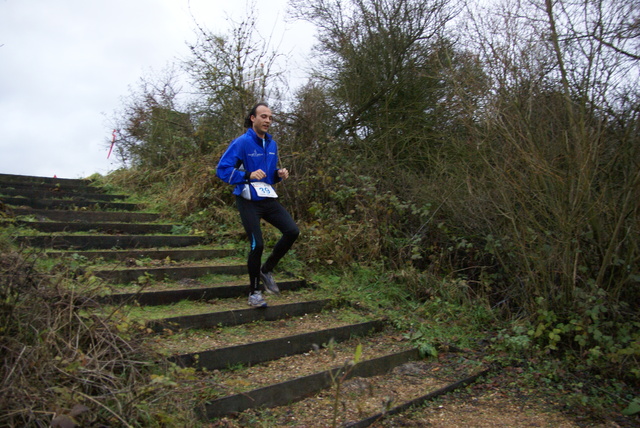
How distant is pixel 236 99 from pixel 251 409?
6420mm

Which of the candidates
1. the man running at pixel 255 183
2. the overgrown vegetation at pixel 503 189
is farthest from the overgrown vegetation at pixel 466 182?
the man running at pixel 255 183

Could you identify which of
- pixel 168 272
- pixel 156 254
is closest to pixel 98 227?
pixel 156 254

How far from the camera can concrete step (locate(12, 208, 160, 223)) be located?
6.41 metres

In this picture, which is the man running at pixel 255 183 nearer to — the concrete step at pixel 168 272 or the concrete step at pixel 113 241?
the concrete step at pixel 168 272

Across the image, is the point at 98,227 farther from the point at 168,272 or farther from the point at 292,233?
the point at 292,233

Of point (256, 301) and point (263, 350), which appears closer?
point (263, 350)

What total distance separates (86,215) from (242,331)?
378cm

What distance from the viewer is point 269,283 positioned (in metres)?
5.23

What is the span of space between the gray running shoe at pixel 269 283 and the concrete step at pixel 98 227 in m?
2.45

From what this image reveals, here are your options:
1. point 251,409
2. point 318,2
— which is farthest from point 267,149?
point 318,2

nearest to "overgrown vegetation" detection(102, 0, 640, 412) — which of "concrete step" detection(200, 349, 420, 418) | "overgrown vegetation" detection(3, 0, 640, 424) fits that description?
"overgrown vegetation" detection(3, 0, 640, 424)

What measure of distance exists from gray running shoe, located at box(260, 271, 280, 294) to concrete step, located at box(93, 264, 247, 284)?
700 mm

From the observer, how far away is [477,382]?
4.30 meters

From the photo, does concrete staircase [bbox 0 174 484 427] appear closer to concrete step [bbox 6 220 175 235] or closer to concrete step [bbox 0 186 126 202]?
concrete step [bbox 6 220 175 235]
